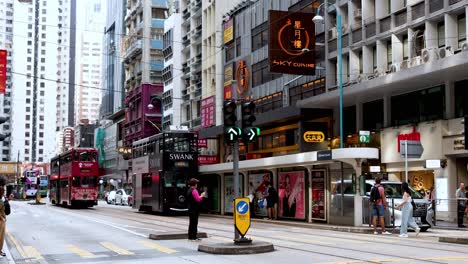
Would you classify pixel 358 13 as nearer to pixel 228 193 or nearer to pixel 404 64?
pixel 404 64

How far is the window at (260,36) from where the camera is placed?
4519cm

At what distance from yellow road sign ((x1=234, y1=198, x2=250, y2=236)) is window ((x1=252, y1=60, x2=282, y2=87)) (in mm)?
28736

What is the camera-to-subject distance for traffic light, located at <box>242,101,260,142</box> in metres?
16.0

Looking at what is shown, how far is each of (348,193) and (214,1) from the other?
34598 millimetres

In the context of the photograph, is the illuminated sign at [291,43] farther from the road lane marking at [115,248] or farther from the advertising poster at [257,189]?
the road lane marking at [115,248]

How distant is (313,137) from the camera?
128 feet

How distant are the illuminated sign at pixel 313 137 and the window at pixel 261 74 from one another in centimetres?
661

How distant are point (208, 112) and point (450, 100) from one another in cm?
2872

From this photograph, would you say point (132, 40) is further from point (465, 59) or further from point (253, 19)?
point (465, 59)

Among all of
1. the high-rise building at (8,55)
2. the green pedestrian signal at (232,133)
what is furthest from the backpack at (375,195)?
the high-rise building at (8,55)

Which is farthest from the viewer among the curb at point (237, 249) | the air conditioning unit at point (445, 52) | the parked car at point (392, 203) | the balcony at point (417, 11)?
the balcony at point (417, 11)

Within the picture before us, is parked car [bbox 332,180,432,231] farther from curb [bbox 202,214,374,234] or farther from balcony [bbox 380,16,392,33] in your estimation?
balcony [bbox 380,16,392,33]

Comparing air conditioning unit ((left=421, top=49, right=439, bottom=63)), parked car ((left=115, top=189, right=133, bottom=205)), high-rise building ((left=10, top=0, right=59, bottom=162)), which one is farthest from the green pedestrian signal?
high-rise building ((left=10, top=0, right=59, bottom=162))

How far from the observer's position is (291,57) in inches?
1361
